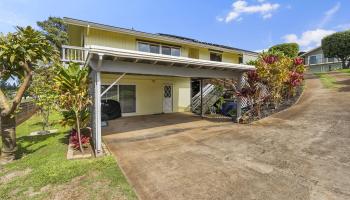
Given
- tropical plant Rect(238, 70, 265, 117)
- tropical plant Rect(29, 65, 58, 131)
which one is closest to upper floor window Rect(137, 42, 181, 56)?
tropical plant Rect(29, 65, 58, 131)

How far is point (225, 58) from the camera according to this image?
1975 centimetres

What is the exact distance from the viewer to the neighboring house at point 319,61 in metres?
38.8

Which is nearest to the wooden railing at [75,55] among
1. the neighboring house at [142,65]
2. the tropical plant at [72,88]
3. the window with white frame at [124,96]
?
the neighboring house at [142,65]

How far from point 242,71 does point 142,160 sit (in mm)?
7430

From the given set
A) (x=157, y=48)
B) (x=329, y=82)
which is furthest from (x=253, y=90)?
(x=329, y=82)

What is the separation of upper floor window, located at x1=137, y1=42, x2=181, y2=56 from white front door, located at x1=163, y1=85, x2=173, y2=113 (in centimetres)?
274

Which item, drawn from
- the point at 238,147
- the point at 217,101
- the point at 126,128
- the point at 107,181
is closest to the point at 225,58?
the point at 217,101

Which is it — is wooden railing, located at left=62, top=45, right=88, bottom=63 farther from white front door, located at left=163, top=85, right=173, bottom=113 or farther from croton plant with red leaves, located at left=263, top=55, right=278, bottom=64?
croton plant with red leaves, located at left=263, top=55, right=278, bottom=64

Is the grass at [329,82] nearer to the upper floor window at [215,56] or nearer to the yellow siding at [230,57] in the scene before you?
the yellow siding at [230,57]

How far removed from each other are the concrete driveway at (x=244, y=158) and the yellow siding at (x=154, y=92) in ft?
15.7

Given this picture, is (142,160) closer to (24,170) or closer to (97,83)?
(97,83)

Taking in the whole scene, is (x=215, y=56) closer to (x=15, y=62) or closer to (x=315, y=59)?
(x=15, y=62)

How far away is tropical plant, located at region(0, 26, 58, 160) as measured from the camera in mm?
6977

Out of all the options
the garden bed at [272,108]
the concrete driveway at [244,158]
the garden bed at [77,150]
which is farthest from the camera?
the garden bed at [272,108]
